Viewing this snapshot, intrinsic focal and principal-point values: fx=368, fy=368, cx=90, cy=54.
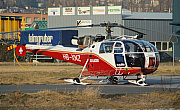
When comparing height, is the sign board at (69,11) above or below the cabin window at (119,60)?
above

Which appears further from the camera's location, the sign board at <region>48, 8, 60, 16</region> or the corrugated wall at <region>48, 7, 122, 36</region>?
the sign board at <region>48, 8, 60, 16</region>

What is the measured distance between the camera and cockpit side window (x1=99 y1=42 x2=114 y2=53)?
63.9 feet

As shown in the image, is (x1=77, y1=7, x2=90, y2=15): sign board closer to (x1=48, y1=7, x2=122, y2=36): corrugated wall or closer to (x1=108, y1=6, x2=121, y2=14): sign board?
(x1=48, y1=7, x2=122, y2=36): corrugated wall

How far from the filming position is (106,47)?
1973cm

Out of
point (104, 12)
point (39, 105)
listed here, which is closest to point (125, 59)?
point (39, 105)

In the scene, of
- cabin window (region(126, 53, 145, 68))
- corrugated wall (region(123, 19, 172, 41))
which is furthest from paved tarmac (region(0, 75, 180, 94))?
corrugated wall (region(123, 19, 172, 41))

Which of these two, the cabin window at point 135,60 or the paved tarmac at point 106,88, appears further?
the cabin window at point 135,60

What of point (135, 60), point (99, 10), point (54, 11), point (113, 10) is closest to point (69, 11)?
point (54, 11)

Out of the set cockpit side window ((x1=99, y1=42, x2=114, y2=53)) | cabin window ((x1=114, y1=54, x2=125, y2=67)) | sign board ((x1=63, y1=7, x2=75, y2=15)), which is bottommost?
cabin window ((x1=114, y1=54, x2=125, y2=67))

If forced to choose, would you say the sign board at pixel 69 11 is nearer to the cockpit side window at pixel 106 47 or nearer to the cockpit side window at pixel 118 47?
the cockpit side window at pixel 106 47

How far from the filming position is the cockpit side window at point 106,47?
19.5m

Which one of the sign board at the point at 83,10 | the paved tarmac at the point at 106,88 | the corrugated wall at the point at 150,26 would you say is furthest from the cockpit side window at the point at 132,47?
the sign board at the point at 83,10

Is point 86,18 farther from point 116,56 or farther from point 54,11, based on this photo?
point 116,56

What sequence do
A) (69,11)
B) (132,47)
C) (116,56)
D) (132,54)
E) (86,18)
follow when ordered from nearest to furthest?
(132,54), (132,47), (116,56), (86,18), (69,11)
